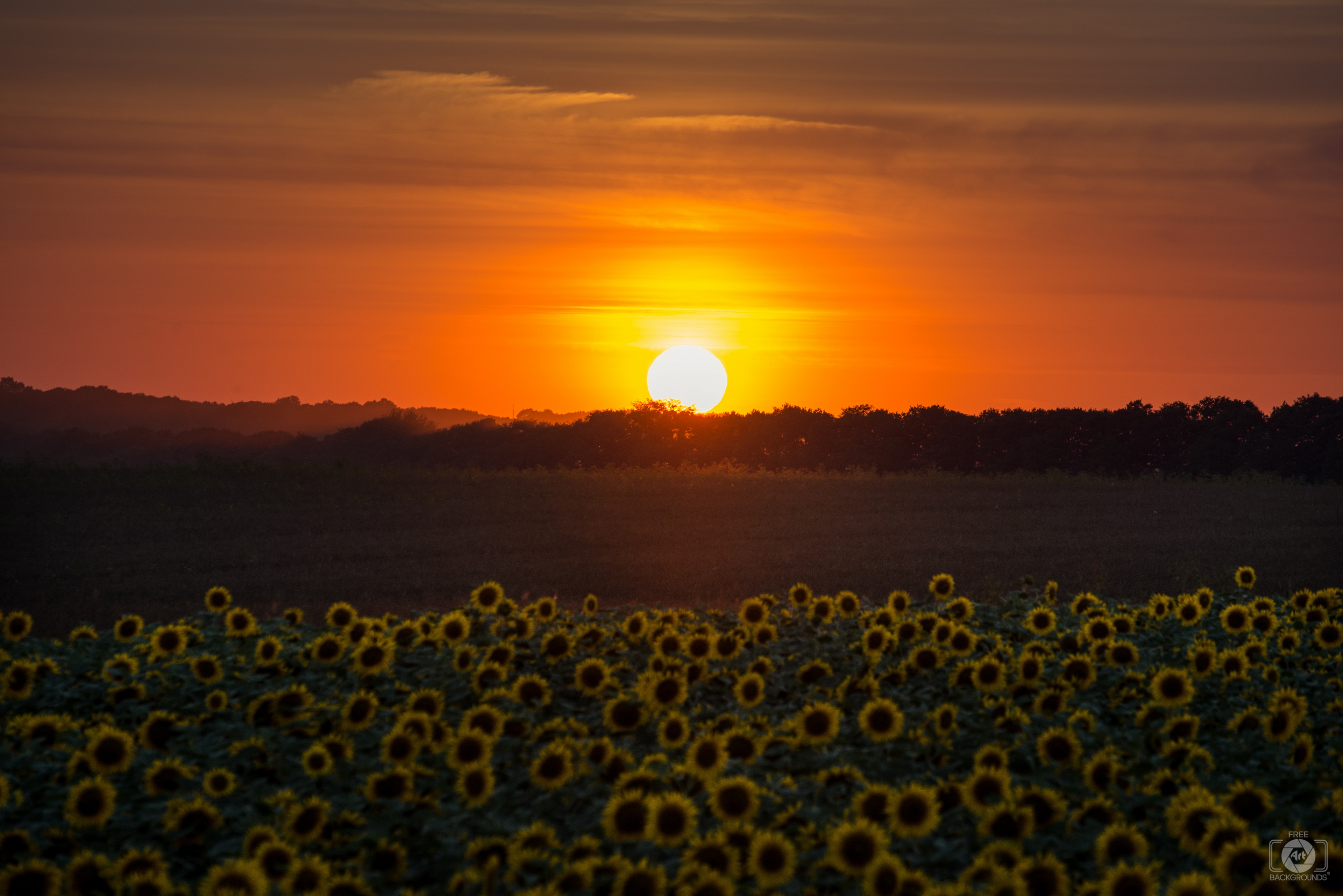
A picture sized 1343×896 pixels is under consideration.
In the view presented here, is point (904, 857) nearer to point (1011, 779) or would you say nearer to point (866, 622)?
point (1011, 779)

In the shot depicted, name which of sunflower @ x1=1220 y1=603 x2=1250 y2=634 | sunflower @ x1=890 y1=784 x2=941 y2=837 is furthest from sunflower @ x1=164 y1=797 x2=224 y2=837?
sunflower @ x1=1220 y1=603 x2=1250 y2=634

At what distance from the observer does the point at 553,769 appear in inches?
195

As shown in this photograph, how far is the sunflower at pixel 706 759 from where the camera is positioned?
15.8ft

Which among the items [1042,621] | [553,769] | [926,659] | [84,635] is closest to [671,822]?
[553,769]

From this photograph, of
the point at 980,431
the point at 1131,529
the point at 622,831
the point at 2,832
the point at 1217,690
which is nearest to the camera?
the point at 622,831

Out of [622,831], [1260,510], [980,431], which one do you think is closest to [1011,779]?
[622,831]

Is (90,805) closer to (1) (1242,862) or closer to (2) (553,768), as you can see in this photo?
(2) (553,768)

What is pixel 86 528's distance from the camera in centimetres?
2472

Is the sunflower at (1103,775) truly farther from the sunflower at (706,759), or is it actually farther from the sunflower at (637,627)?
the sunflower at (637,627)

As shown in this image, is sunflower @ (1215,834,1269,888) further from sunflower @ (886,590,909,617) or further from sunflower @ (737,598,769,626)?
sunflower @ (886,590,909,617)

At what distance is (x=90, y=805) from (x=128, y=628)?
337 centimetres

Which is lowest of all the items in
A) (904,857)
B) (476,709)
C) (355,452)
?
(904,857)

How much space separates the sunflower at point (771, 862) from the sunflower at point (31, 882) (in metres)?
2.87

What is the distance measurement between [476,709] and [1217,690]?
496cm
